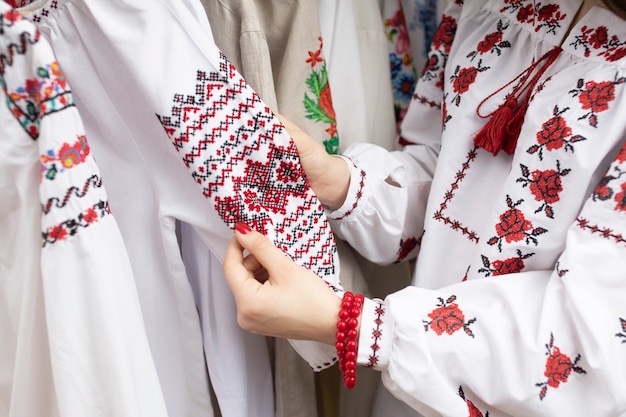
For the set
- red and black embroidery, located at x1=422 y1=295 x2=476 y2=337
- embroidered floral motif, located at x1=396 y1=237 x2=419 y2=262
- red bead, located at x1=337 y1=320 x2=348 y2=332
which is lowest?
embroidered floral motif, located at x1=396 y1=237 x2=419 y2=262

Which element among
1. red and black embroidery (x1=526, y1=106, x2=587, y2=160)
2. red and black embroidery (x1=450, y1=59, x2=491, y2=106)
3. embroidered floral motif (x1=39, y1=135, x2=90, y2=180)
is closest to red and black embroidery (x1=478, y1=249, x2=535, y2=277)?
red and black embroidery (x1=526, y1=106, x2=587, y2=160)

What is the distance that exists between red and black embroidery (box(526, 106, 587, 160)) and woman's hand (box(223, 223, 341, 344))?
276mm

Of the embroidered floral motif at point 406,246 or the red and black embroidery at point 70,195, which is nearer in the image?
the red and black embroidery at point 70,195

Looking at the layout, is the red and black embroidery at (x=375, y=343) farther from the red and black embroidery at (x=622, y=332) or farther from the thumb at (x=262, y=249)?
the red and black embroidery at (x=622, y=332)

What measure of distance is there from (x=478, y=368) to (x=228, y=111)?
1.20 feet

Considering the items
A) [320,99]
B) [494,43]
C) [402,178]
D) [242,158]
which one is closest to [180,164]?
[242,158]

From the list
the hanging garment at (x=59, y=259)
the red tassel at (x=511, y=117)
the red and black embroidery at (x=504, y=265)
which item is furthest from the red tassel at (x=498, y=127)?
the hanging garment at (x=59, y=259)

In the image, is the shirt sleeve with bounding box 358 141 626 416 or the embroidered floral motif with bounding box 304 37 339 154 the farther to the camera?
the embroidered floral motif with bounding box 304 37 339 154

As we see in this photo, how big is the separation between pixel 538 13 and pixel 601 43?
10 centimetres

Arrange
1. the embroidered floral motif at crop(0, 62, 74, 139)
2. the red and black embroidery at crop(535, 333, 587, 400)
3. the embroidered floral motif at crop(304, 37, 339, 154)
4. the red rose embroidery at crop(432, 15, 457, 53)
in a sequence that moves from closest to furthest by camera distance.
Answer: the embroidered floral motif at crop(0, 62, 74, 139), the red and black embroidery at crop(535, 333, 587, 400), the embroidered floral motif at crop(304, 37, 339, 154), the red rose embroidery at crop(432, 15, 457, 53)

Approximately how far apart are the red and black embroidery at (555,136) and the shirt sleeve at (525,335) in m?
0.05

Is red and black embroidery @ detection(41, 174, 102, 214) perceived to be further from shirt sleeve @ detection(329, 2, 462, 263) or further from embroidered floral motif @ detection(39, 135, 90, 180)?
shirt sleeve @ detection(329, 2, 462, 263)

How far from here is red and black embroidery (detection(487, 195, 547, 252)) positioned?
23.9 inches

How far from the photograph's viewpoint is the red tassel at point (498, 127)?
25.7 inches
